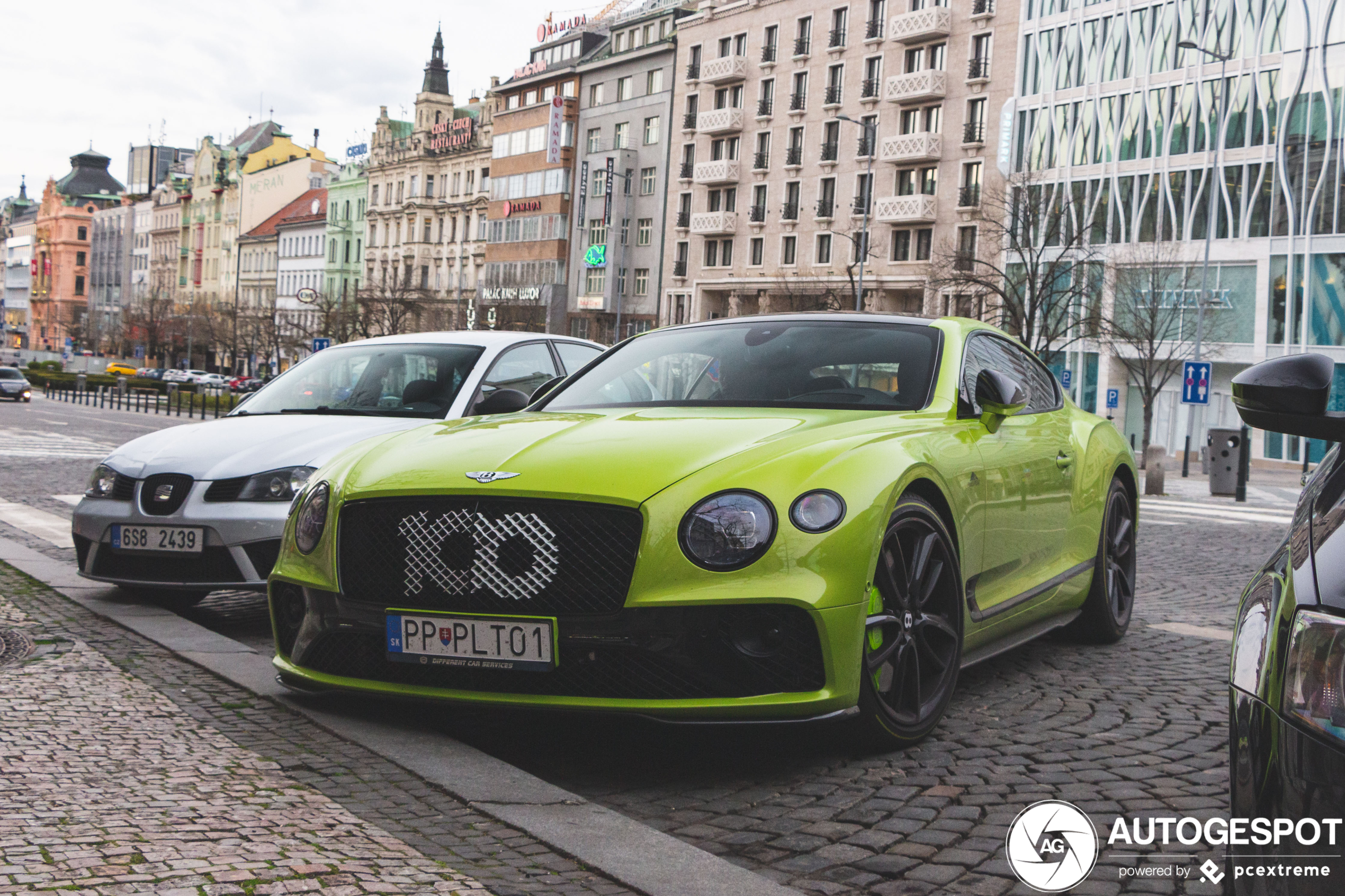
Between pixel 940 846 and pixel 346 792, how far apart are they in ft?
5.18

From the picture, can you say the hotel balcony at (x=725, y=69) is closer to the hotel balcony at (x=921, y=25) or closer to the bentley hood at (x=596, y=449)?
the hotel balcony at (x=921, y=25)

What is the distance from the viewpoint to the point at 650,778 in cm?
436

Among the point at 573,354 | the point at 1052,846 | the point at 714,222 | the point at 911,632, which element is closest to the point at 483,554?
the point at 911,632

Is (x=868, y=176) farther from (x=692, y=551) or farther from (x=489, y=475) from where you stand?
(x=692, y=551)

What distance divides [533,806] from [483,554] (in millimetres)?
757

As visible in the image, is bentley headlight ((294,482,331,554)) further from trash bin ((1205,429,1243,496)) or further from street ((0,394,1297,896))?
trash bin ((1205,429,1243,496))

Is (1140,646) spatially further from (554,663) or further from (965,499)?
(554,663)

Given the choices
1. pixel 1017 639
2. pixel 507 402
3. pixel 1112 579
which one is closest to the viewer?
pixel 1017 639

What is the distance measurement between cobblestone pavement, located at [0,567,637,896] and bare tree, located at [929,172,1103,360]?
124 ft

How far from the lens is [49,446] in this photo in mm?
22531

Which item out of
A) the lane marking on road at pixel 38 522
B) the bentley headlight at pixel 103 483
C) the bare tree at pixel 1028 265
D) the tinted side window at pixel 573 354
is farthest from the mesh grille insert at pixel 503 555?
the bare tree at pixel 1028 265

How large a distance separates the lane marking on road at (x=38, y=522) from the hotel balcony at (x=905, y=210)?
50113 millimetres

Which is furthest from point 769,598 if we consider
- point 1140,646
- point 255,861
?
point 1140,646

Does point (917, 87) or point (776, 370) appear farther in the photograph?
point (917, 87)
